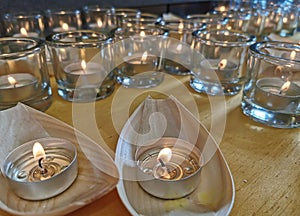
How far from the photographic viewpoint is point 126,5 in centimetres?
80

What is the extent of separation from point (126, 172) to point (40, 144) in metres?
0.10

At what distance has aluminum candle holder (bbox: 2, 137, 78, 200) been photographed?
0.86 ft

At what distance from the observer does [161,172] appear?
0.97ft

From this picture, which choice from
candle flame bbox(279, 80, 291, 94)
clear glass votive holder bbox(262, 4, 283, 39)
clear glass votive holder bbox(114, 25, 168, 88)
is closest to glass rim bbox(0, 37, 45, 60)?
clear glass votive holder bbox(114, 25, 168, 88)

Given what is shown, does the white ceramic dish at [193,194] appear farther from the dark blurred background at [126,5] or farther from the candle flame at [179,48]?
the dark blurred background at [126,5]

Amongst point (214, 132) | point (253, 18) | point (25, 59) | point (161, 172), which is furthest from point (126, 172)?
point (253, 18)

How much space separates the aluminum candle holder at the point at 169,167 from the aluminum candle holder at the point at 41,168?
7cm

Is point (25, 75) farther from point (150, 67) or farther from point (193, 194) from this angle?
point (193, 194)

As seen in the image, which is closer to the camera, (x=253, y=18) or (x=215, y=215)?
(x=215, y=215)

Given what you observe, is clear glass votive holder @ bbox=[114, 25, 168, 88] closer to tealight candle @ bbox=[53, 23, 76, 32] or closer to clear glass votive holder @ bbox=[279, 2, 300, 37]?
tealight candle @ bbox=[53, 23, 76, 32]

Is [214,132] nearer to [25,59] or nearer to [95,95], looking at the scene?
[95,95]

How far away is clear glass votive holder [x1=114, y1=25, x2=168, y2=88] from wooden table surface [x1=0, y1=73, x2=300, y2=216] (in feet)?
0.12

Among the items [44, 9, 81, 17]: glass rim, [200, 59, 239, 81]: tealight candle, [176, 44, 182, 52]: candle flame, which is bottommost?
[200, 59, 239, 81]: tealight candle

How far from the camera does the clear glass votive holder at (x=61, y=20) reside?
0.67 meters
